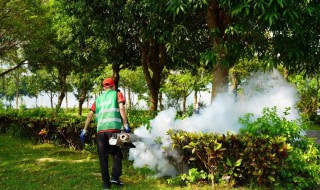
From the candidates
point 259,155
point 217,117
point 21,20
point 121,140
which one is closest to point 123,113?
point 121,140

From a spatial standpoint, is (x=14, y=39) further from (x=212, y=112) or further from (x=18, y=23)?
(x=212, y=112)

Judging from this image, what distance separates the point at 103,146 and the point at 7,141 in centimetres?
1014

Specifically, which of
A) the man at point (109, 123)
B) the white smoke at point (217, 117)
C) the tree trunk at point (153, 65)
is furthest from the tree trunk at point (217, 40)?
the tree trunk at point (153, 65)

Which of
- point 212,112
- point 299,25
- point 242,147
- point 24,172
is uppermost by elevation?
point 299,25

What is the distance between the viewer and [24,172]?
9.20 metres

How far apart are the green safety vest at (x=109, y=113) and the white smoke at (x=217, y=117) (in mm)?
840

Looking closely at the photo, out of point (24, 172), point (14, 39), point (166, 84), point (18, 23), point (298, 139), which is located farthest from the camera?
point (166, 84)

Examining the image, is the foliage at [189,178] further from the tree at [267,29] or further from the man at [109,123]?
the tree at [267,29]

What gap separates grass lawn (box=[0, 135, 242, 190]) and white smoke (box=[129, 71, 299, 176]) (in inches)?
17.3

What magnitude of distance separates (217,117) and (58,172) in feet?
12.9

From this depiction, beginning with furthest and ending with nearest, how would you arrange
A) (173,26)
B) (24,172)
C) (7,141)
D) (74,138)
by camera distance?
(7,141)
(74,138)
(173,26)
(24,172)

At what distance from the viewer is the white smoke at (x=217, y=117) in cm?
756

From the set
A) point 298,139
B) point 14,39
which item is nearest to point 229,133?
point 298,139

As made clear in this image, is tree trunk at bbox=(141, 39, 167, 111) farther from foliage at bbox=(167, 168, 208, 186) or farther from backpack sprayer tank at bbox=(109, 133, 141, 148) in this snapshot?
backpack sprayer tank at bbox=(109, 133, 141, 148)
